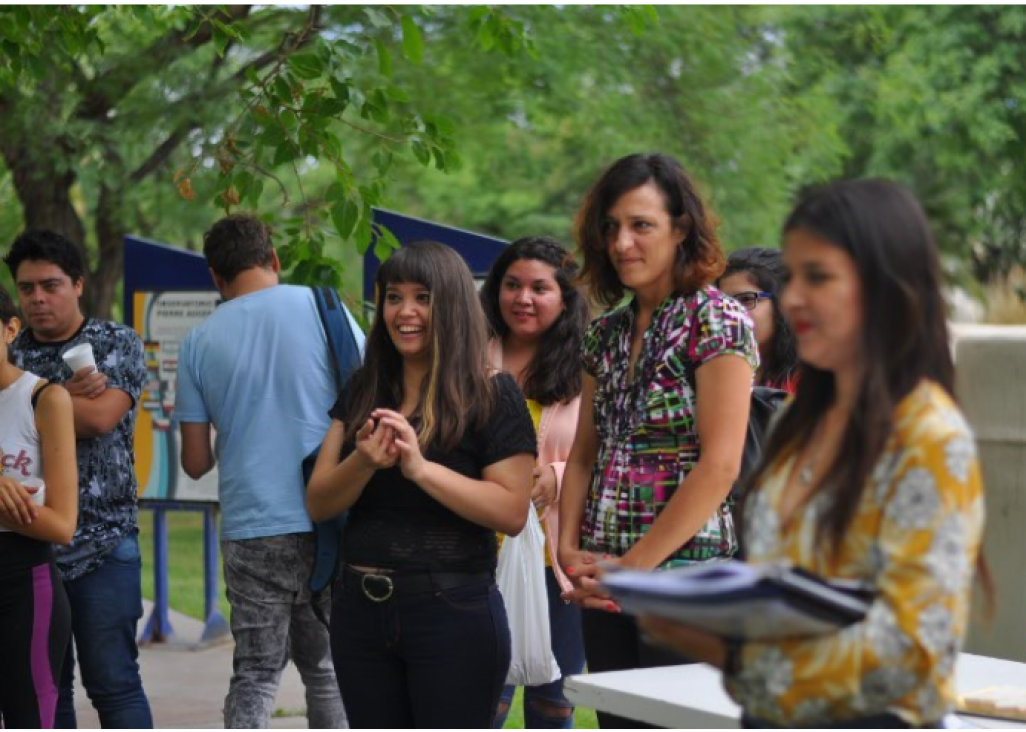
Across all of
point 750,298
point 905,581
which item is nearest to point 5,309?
point 750,298

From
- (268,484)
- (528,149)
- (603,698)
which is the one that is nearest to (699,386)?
(603,698)

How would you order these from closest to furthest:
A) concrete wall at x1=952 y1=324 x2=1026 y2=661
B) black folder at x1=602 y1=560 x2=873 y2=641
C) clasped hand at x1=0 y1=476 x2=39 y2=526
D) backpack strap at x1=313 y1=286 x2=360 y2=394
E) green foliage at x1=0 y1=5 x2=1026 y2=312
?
black folder at x1=602 y1=560 x2=873 y2=641 < clasped hand at x1=0 y1=476 x2=39 y2=526 < backpack strap at x1=313 y1=286 x2=360 y2=394 < concrete wall at x1=952 y1=324 x2=1026 y2=661 < green foliage at x1=0 y1=5 x2=1026 y2=312

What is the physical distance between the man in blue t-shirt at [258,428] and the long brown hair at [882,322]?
3080 mm

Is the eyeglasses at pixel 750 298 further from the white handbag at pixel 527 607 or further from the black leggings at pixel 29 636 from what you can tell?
the black leggings at pixel 29 636

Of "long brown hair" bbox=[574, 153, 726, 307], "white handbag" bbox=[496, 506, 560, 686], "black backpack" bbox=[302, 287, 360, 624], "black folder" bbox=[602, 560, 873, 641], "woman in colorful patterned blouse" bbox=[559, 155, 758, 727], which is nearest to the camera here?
"black folder" bbox=[602, 560, 873, 641]

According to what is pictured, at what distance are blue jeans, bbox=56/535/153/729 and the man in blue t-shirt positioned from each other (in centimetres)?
37

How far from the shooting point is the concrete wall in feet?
17.5

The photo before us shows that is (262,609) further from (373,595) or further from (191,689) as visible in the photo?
(191,689)

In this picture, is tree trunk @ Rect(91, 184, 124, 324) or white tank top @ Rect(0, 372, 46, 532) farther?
tree trunk @ Rect(91, 184, 124, 324)

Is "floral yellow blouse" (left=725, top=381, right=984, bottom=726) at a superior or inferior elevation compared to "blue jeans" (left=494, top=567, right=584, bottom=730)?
superior

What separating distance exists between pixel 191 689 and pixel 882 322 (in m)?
6.58

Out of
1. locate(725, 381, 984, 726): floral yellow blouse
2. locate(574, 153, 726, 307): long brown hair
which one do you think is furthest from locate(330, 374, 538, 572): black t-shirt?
locate(725, 381, 984, 726): floral yellow blouse

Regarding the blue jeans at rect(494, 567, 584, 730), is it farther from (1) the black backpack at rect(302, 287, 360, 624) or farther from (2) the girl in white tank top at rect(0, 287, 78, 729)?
(2) the girl in white tank top at rect(0, 287, 78, 729)

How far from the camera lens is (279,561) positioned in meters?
4.96
